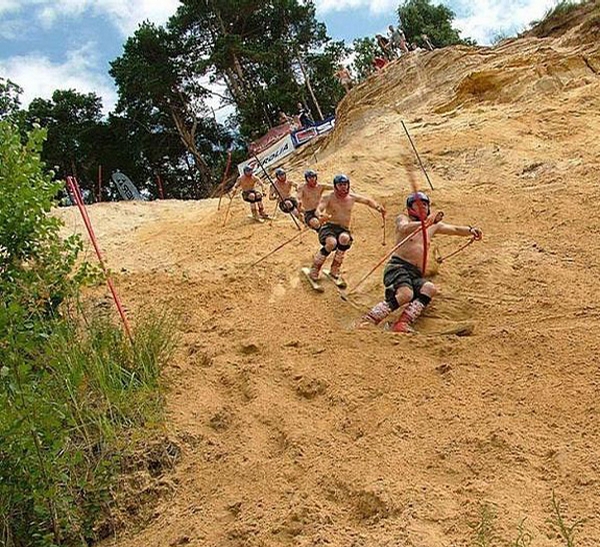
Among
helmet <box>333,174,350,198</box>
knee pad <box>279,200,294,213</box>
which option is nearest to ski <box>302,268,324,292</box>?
helmet <box>333,174,350,198</box>

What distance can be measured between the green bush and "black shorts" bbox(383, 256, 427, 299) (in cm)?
195

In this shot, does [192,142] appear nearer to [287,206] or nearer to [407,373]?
[287,206]

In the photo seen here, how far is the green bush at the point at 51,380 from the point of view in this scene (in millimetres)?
3355

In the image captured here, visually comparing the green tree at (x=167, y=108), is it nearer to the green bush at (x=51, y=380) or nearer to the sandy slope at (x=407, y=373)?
the sandy slope at (x=407, y=373)

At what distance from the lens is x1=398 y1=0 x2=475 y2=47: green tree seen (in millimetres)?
27375

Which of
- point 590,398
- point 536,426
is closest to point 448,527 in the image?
point 536,426

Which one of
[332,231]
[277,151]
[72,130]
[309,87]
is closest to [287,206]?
[332,231]

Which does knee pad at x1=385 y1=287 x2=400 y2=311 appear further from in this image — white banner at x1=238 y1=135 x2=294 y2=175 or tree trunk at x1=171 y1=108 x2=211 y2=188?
tree trunk at x1=171 y1=108 x2=211 y2=188

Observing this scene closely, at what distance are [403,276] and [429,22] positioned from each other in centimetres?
2533

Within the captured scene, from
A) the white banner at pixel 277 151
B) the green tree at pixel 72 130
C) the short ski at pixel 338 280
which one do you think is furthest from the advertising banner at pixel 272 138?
the short ski at pixel 338 280

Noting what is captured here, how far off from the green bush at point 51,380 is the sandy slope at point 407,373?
12.6 inches

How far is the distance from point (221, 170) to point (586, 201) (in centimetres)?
1895

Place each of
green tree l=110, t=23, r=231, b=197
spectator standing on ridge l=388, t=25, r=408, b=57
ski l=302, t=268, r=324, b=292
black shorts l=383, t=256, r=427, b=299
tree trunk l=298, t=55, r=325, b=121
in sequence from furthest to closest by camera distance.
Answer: green tree l=110, t=23, r=231, b=197, tree trunk l=298, t=55, r=325, b=121, spectator standing on ridge l=388, t=25, r=408, b=57, ski l=302, t=268, r=324, b=292, black shorts l=383, t=256, r=427, b=299

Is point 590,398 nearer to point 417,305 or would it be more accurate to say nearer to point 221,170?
point 417,305
